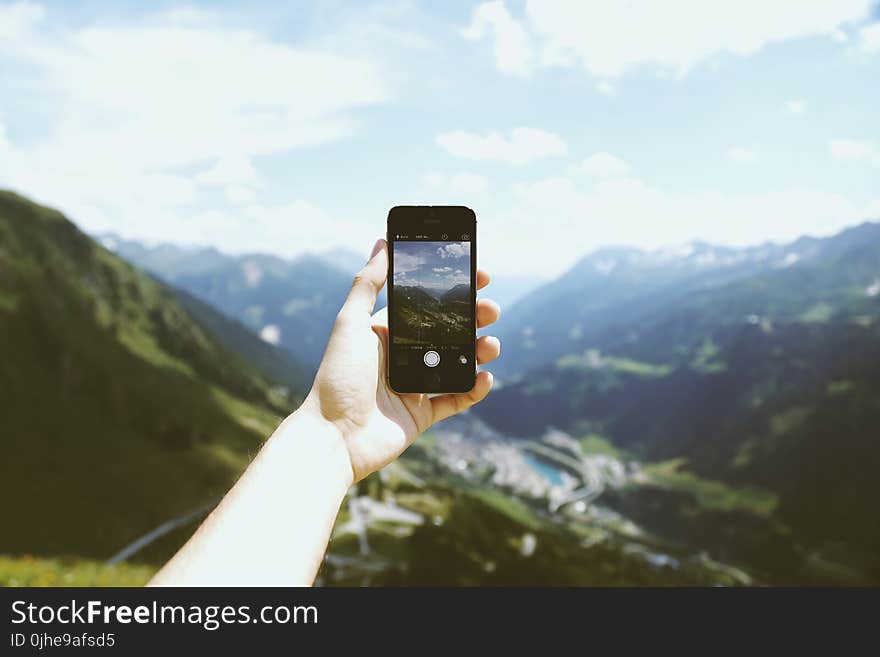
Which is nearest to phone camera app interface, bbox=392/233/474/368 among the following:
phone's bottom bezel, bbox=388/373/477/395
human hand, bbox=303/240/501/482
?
human hand, bbox=303/240/501/482

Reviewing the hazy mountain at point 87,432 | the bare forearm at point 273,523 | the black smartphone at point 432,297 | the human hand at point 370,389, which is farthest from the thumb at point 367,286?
the hazy mountain at point 87,432

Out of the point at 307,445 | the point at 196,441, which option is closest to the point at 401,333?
the point at 307,445

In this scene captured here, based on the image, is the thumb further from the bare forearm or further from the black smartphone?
the bare forearm

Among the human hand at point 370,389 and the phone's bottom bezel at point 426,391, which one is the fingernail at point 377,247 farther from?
the phone's bottom bezel at point 426,391

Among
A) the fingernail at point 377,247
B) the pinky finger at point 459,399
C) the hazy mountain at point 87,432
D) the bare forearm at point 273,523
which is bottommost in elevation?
the hazy mountain at point 87,432

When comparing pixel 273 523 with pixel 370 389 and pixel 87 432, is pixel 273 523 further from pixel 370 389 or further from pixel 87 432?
pixel 87 432

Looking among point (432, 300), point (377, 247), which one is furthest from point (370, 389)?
point (377, 247)
